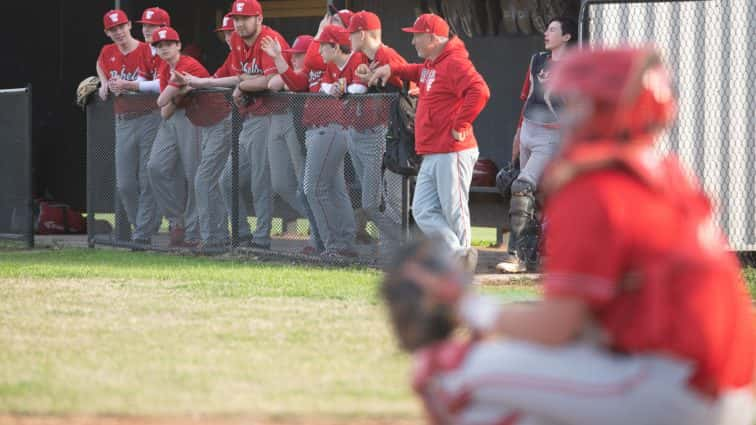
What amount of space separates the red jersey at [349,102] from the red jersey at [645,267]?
8.40m

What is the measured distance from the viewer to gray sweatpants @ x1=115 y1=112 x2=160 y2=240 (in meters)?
13.9

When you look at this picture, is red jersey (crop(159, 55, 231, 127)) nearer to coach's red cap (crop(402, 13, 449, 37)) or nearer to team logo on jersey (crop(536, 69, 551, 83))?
coach's red cap (crop(402, 13, 449, 37))

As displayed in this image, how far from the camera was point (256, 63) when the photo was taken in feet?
42.2

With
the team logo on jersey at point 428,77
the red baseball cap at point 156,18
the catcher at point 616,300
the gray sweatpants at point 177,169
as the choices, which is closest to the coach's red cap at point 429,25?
the team logo on jersey at point 428,77

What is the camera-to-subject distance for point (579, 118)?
11.6ft

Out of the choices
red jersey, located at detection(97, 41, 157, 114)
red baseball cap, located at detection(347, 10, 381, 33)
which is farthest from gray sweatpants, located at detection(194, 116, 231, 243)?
red baseball cap, located at detection(347, 10, 381, 33)

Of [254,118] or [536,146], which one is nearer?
[536,146]

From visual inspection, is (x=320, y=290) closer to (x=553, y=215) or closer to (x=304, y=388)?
(x=304, y=388)

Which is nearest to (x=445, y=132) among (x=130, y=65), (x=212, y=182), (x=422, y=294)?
(x=212, y=182)

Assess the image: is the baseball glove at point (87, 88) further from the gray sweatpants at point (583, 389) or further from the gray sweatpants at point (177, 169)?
the gray sweatpants at point (583, 389)

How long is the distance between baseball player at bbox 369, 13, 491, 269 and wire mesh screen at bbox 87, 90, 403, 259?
96 centimetres

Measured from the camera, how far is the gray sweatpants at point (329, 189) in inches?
480

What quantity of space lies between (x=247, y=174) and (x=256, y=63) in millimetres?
1050

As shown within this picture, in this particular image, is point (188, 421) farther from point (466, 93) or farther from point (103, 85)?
point (103, 85)
